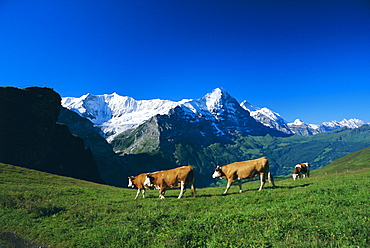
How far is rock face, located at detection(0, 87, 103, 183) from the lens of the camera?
77875mm

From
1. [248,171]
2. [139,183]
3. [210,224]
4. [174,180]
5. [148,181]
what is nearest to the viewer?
[210,224]

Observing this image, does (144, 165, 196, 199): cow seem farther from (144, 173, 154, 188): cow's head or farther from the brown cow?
the brown cow

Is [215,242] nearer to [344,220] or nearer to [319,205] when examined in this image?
[344,220]

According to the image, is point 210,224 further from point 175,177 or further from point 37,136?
point 37,136

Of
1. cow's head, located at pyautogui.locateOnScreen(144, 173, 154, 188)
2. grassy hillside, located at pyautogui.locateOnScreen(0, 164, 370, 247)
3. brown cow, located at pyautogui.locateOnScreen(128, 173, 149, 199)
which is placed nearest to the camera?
grassy hillside, located at pyautogui.locateOnScreen(0, 164, 370, 247)

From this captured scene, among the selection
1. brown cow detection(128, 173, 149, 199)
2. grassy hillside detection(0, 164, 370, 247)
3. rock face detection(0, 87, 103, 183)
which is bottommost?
grassy hillside detection(0, 164, 370, 247)

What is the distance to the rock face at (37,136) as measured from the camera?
77.9 m

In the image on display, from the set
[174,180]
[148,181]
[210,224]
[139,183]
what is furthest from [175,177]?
[210,224]

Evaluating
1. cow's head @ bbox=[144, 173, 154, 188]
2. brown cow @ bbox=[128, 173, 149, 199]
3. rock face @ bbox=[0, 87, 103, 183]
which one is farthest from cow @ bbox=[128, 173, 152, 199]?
rock face @ bbox=[0, 87, 103, 183]

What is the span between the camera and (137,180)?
2575 centimetres

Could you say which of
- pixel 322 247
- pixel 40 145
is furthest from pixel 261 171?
pixel 40 145

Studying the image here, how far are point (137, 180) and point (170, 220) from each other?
1385 cm

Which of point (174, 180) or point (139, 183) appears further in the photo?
point (139, 183)

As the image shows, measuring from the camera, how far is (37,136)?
89875mm
